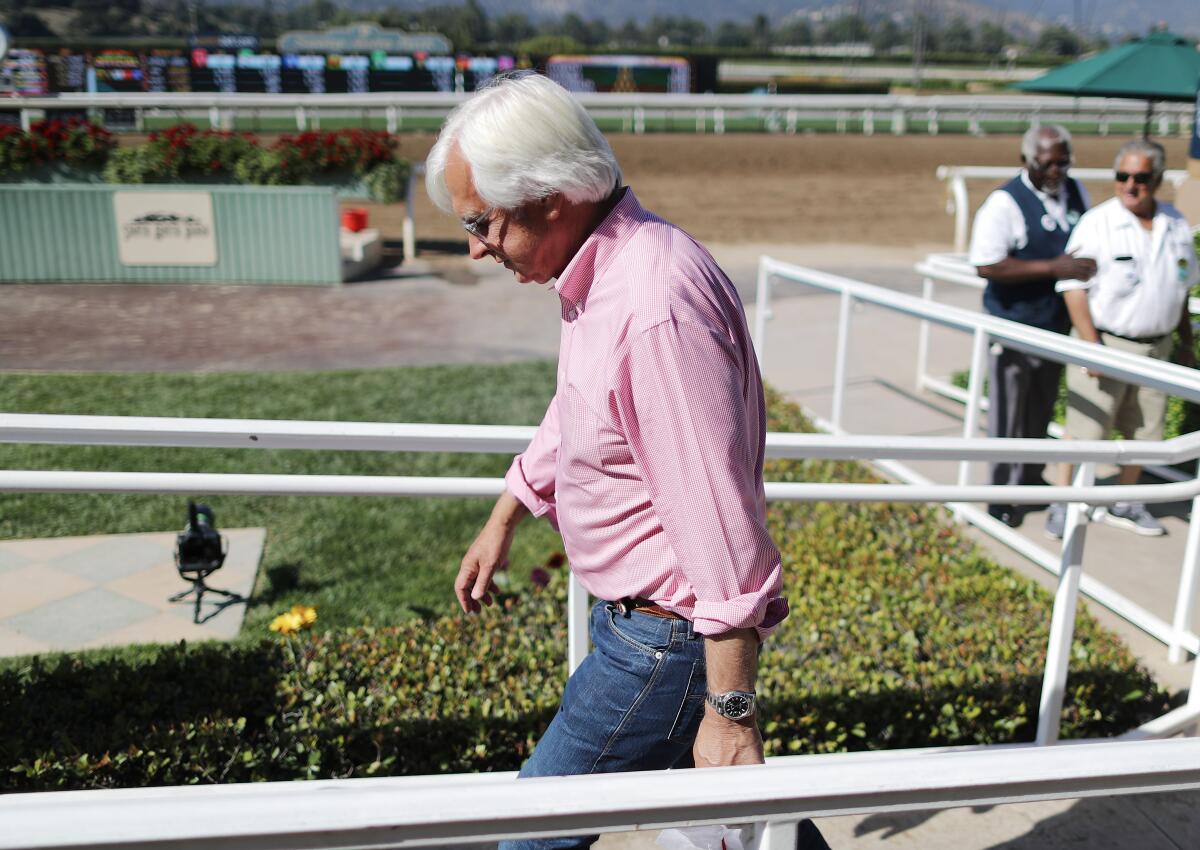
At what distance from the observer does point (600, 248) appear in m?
1.67

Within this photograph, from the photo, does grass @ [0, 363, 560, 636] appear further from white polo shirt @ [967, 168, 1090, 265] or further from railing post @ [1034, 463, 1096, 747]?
white polo shirt @ [967, 168, 1090, 265]

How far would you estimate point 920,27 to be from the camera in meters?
65.8

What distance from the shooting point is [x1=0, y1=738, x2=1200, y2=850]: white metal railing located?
109cm

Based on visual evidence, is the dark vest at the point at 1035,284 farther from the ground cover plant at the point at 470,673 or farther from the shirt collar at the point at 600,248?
the shirt collar at the point at 600,248

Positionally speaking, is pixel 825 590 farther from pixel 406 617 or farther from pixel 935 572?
pixel 406 617

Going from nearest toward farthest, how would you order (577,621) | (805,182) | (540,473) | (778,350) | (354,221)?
(540,473)
(577,621)
(778,350)
(354,221)
(805,182)

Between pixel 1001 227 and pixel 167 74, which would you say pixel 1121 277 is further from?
pixel 167 74

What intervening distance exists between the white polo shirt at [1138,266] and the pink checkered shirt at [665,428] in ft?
12.7

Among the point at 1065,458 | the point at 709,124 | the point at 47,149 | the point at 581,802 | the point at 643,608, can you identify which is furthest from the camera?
the point at 709,124

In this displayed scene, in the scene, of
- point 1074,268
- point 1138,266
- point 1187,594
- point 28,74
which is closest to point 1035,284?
point 1074,268

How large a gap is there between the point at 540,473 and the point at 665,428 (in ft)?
2.16

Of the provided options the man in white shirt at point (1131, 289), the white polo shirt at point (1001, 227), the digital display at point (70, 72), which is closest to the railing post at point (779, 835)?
the man in white shirt at point (1131, 289)

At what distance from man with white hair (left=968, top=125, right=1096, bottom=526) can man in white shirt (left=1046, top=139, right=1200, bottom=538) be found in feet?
0.43

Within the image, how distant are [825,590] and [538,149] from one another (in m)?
2.92
